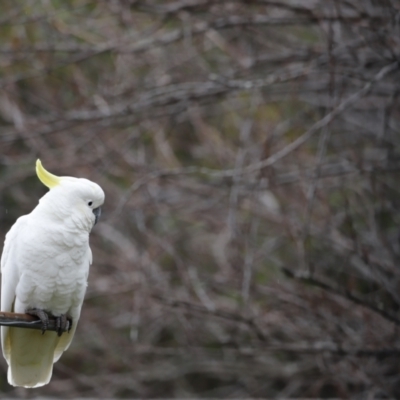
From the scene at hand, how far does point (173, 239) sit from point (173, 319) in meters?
0.71

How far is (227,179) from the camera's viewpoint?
4.66m

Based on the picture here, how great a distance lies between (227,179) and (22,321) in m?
2.57

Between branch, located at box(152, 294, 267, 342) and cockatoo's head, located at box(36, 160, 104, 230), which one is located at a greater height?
cockatoo's head, located at box(36, 160, 104, 230)

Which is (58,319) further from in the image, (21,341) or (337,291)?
(337,291)

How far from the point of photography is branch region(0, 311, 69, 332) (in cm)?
207

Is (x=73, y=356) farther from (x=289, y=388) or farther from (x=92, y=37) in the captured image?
(x=92, y=37)

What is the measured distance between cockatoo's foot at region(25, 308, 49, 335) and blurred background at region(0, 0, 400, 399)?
1.06 m

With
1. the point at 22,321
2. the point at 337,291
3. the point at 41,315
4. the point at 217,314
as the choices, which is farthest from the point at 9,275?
the point at 337,291

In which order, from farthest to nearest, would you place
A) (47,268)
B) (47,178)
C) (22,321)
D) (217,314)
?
(217,314) < (47,268) < (47,178) < (22,321)

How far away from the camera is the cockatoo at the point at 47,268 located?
2439mm

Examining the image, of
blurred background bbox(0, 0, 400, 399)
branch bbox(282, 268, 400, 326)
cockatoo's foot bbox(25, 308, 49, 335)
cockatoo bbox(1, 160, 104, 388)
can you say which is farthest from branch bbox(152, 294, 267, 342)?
cockatoo's foot bbox(25, 308, 49, 335)

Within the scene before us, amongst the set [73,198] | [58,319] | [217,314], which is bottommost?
[217,314]

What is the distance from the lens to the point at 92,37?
4.88 meters

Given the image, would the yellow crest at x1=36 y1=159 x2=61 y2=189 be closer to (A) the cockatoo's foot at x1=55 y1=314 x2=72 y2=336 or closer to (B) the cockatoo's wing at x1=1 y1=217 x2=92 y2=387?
(B) the cockatoo's wing at x1=1 y1=217 x2=92 y2=387
